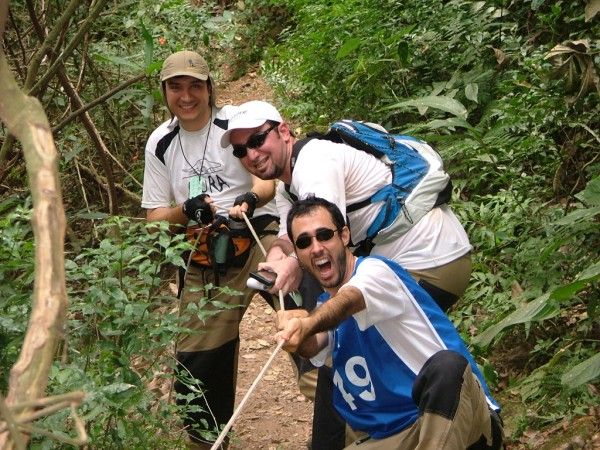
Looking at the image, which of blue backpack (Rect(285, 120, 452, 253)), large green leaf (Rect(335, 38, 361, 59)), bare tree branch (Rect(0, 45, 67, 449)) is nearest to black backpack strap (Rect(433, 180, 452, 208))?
blue backpack (Rect(285, 120, 452, 253))

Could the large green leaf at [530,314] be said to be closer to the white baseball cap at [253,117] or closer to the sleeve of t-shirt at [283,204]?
the sleeve of t-shirt at [283,204]

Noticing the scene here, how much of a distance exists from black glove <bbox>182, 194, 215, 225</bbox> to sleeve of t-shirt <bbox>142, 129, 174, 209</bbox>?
32 cm

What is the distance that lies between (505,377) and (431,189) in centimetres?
174

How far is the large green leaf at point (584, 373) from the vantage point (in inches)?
160

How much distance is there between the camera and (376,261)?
3.53m

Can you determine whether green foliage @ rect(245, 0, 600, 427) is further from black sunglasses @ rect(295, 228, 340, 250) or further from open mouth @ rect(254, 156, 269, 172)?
open mouth @ rect(254, 156, 269, 172)

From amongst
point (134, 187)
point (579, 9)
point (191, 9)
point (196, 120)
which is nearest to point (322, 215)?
point (196, 120)

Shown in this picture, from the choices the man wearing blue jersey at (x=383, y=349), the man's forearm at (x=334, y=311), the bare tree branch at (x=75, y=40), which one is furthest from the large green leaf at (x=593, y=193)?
the bare tree branch at (x=75, y=40)

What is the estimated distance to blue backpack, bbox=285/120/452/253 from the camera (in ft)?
13.3

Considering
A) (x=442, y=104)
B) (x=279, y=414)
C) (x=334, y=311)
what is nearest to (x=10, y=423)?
(x=334, y=311)

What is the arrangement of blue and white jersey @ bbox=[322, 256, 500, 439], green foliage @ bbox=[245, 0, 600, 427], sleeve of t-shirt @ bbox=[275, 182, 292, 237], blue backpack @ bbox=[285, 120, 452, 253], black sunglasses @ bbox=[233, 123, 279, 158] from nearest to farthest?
blue and white jersey @ bbox=[322, 256, 500, 439] → blue backpack @ bbox=[285, 120, 452, 253] → black sunglasses @ bbox=[233, 123, 279, 158] → sleeve of t-shirt @ bbox=[275, 182, 292, 237] → green foliage @ bbox=[245, 0, 600, 427]

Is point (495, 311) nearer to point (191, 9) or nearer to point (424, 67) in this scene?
point (424, 67)

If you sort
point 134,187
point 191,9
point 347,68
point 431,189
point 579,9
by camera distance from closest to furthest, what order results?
point 431,189 < point 579,9 < point 134,187 < point 347,68 < point 191,9

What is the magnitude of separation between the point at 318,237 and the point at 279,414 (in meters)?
2.71
